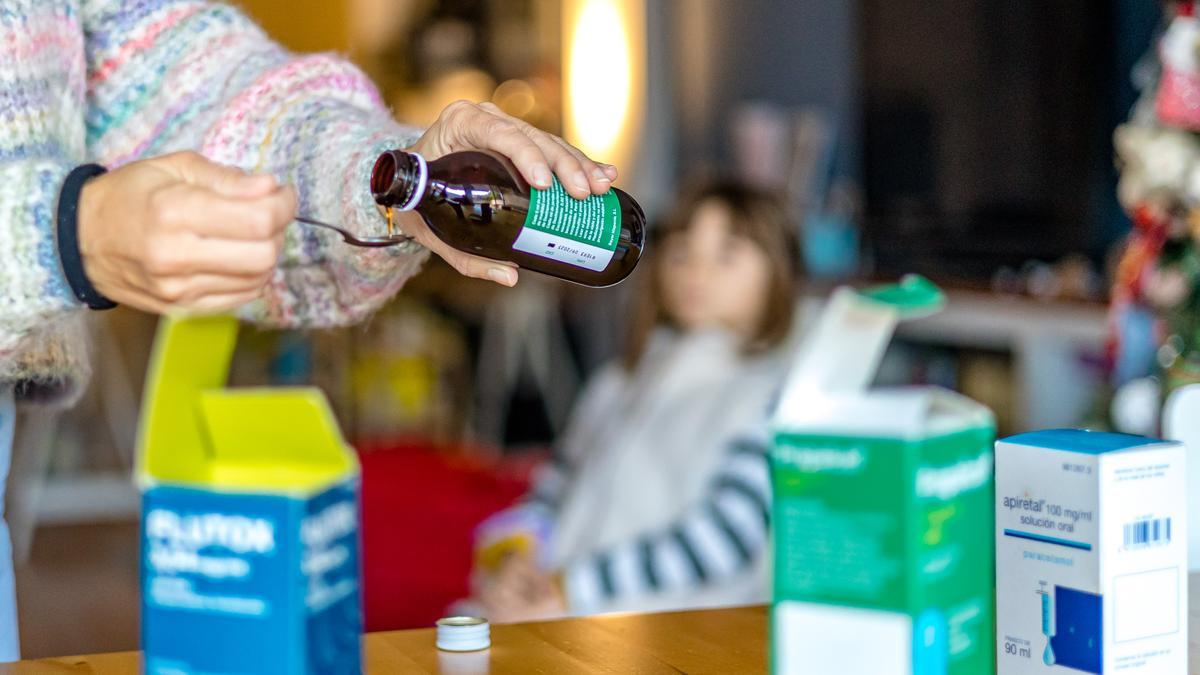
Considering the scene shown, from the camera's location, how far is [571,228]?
2.89 ft

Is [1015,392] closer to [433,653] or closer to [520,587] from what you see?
[520,587]

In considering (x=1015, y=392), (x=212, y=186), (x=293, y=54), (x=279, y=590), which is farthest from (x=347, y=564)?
(x=1015, y=392)

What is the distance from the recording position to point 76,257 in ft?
2.39

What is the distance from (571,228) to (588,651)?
26 centimetres

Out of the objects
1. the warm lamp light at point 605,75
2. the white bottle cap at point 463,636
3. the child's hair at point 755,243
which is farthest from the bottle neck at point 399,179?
the warm lamp light at point 605,75

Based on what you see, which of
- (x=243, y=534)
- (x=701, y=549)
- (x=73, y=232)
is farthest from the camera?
(x=701, y=549)

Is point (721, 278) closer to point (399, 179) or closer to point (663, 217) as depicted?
point (663, 217)

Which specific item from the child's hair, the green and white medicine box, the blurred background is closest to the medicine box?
the green and white medicine box

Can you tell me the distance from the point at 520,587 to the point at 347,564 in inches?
64.7

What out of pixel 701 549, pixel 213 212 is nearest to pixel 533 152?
pixel 213 212

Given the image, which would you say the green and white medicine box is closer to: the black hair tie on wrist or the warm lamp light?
the black hair tie on wrist

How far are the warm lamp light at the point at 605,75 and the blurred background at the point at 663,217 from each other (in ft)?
0.03

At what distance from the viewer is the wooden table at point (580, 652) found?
2.79 feet

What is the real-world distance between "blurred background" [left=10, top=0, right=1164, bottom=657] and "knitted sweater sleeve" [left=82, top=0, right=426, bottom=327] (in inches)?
23.4
